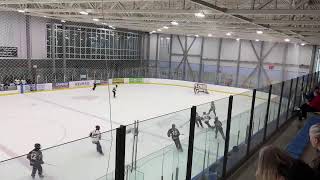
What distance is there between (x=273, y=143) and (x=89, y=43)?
22.1 m

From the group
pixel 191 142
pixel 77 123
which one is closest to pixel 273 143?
pixel 191 142

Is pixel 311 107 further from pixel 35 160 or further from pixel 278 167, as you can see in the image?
pixel 35 160

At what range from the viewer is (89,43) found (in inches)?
1060

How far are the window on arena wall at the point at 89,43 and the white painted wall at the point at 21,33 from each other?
2.35 ft

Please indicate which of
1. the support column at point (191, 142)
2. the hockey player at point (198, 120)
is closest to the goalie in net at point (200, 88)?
the hockey player at point (198, 120)

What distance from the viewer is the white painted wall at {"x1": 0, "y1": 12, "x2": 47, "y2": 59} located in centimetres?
2030

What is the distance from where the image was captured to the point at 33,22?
2238cm

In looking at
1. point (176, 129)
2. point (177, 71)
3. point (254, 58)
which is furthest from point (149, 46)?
point (176, 129)

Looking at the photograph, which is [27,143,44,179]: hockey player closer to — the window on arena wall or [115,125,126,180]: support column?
[115,125,126,180]: support column

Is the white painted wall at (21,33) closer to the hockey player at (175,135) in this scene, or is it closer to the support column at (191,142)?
the hockey player at (175,135)

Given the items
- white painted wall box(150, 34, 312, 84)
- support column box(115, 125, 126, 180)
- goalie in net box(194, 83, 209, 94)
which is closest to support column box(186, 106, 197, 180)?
support column box(115, 125, 126, 180)

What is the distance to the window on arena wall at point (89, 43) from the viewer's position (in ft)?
79.4

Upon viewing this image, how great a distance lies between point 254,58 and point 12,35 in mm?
21507

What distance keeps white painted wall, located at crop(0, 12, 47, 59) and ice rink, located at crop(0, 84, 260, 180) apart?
13.2 ft
